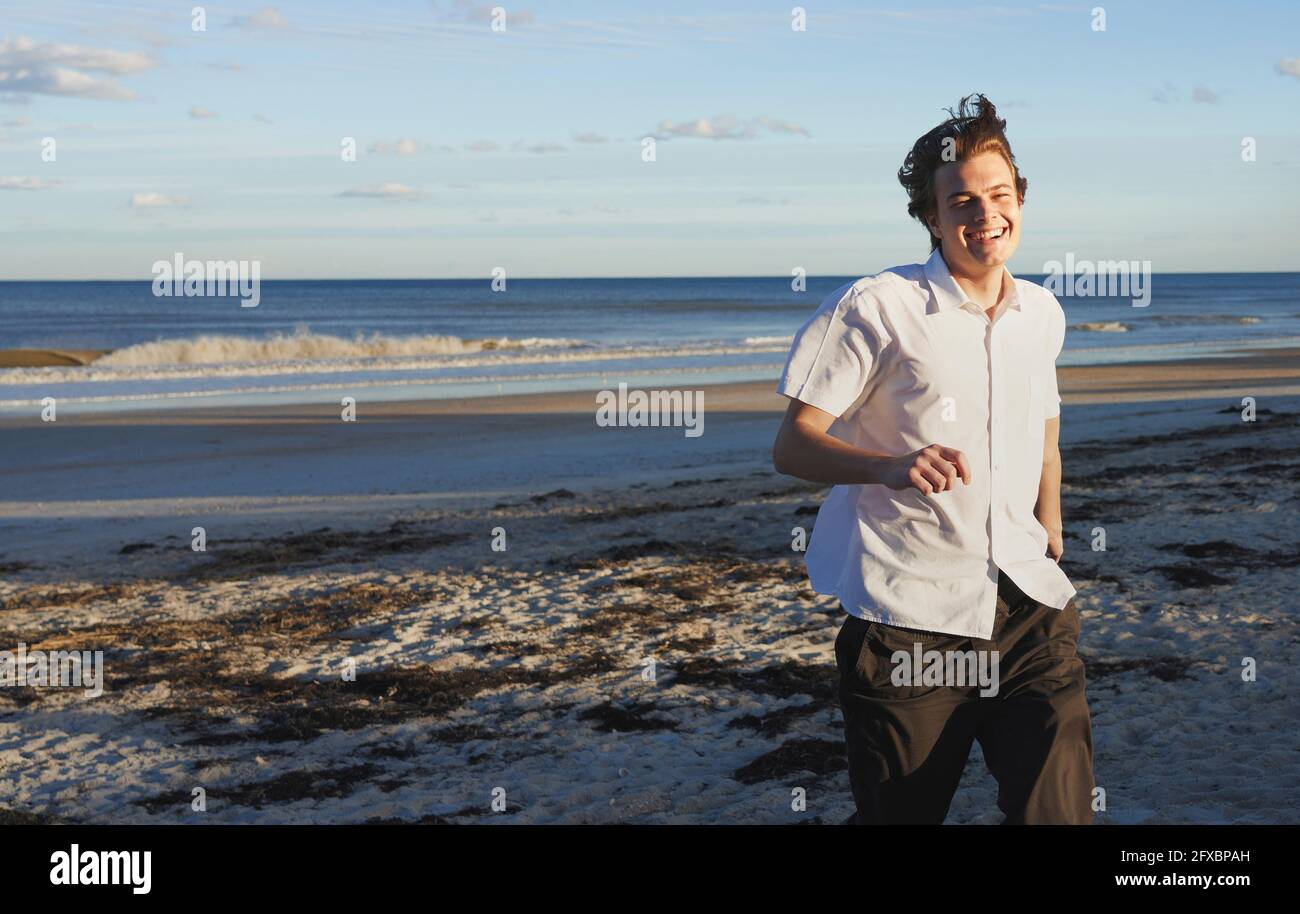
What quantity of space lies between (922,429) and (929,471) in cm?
28

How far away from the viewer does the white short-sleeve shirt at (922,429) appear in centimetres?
294

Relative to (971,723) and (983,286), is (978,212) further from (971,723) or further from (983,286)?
(971,723)

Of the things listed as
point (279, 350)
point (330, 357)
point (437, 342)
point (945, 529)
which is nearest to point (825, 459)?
point (945, 529)

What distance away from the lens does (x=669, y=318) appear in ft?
218

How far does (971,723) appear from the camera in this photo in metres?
3.05

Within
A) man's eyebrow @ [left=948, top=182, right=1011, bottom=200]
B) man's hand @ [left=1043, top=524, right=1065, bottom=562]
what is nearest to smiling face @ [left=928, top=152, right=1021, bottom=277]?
man's eyebrow @ [left=948, top=182, right=1011, bottom=200]

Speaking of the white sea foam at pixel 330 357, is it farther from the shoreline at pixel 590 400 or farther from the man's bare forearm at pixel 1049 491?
the man's bare forearm at pixel 1049 491

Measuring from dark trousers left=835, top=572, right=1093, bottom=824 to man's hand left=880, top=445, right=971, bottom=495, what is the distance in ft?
1.35

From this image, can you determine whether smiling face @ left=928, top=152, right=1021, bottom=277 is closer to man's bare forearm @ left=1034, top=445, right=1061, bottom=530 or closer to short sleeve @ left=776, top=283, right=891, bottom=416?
short sleeve @ left=776, top=283, right=891, bottom=416

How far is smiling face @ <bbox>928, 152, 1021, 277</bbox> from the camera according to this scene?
2.98 metres

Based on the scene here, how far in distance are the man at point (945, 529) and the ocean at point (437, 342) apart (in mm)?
20390

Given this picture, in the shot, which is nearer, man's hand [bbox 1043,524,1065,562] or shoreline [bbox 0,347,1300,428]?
man's hand [bbox 1043,524,1065,562]

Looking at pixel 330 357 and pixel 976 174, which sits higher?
pixel 976 174

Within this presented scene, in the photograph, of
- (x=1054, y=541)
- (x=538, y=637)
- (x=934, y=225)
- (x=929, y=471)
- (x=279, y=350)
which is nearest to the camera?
(x=929, y=471)
